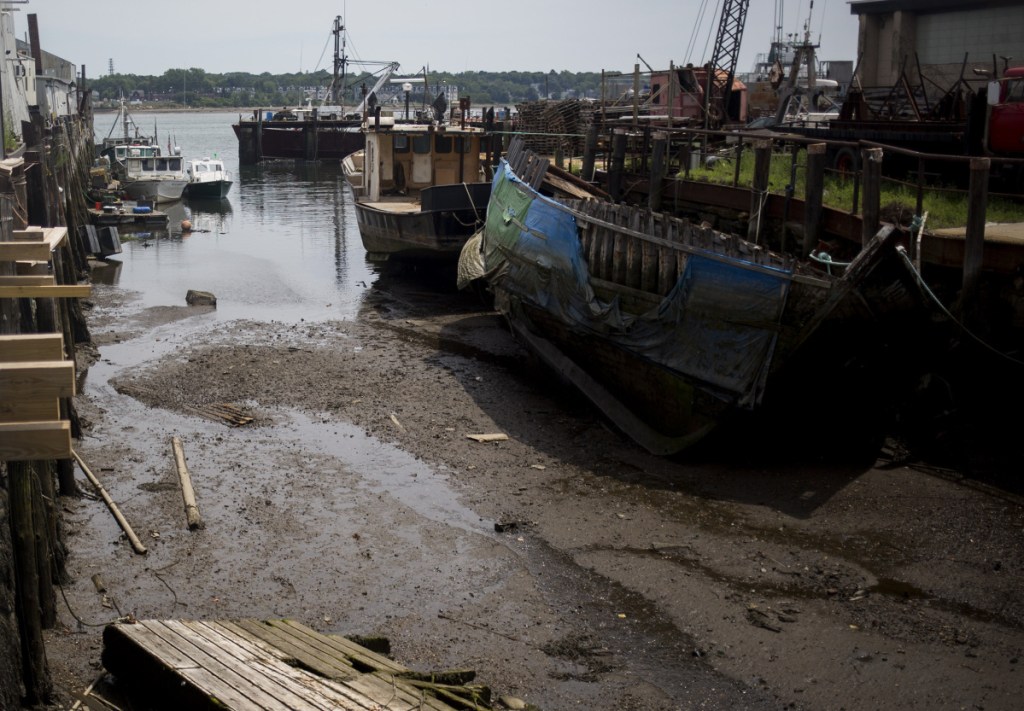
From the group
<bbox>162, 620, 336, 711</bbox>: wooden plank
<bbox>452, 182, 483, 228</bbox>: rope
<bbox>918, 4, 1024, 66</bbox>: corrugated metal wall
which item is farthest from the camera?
<bbox>918, 4, 1024, 66</bbox>: corrugated metal wall

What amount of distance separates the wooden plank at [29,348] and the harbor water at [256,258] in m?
13.6

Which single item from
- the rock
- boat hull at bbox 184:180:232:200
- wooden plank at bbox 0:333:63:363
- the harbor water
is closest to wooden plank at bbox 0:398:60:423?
wooden plank at bbox 0:333:63:363

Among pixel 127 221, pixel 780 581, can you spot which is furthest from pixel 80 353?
pixel 127 221

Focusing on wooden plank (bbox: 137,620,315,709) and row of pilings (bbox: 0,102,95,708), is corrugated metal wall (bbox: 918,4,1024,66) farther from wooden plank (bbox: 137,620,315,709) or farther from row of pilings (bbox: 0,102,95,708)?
wooden plank (bbox: 137,620,315,709)

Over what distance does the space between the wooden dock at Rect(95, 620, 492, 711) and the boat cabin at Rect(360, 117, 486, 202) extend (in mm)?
19187

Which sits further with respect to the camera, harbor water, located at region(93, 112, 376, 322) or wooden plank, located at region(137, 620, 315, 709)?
harbor water, located at region(93, 112, 376, 322)

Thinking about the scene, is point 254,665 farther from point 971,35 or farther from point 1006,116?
point 971,35

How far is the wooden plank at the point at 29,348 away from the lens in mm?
5480

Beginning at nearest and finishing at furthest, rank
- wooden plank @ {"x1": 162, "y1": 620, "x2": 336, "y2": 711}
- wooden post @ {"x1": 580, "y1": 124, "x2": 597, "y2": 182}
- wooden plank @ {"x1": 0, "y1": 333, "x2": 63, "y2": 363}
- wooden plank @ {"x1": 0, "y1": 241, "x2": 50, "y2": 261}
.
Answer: wooden plank @ {"x1": 162, "y1": 620, "x2": 336, "y2": 711}
wooden plank @ {"x1": 0, "y1": 333, "x2": 63, "y2": 363}
wooden plank @ {"x1": 0, "y1": 241, "x2": 50, "y2": 261}
wooden post @ {"x1": 580, "y1": 124, "x2": 597, "y2": 182}

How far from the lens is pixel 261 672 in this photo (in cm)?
571

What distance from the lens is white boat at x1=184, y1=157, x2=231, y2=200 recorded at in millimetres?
41531

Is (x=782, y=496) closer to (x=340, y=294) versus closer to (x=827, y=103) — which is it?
(x=340, y=294)

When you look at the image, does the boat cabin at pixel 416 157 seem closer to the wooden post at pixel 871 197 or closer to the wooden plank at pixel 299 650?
the wooden post at pixel 871 197

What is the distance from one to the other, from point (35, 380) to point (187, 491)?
5.14m
